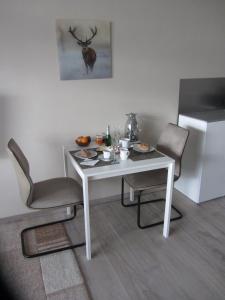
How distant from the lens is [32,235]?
230 cm

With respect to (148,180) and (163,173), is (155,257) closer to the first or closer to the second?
(148,180)

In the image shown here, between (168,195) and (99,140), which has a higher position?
(99,140)

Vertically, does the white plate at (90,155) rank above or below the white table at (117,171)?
above

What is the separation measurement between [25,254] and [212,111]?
253 centimetres

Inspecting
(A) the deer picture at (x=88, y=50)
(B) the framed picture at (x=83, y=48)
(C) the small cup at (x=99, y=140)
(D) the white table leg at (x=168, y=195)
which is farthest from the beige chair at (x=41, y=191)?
(A) the deer picture at (x=88, y=50)

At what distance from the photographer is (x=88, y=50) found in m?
2.35

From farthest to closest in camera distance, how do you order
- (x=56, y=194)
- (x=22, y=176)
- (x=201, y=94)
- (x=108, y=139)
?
(x=201, y=94) → (x=108, y=139) → (x=56, y=194) → (x=22, y=176)

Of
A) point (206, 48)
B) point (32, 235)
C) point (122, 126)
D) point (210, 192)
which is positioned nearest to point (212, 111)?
point (206, 48)

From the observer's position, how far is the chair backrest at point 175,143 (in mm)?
2348

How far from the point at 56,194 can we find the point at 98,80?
1134mm

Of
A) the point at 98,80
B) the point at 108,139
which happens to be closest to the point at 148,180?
the point at 108,139

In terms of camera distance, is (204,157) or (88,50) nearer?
(88,50)

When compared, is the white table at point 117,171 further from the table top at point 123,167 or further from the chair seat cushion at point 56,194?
the chair seat cushion at point 56,194

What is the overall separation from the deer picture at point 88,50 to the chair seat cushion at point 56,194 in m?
1.08
